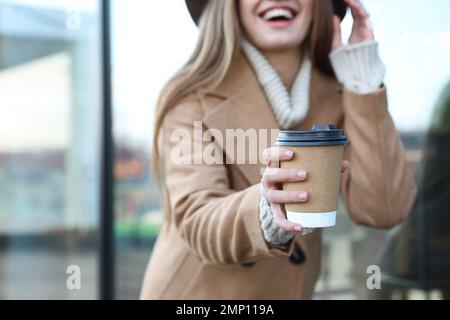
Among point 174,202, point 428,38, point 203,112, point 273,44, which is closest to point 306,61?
point 273,44

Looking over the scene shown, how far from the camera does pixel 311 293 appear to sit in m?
1.57

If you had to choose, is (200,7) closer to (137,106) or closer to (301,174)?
(301,174)

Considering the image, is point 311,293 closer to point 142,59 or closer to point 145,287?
point 145,287

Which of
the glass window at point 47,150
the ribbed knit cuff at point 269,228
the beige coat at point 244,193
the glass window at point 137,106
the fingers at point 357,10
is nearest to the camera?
the ribbed knit cuff at point 269,228

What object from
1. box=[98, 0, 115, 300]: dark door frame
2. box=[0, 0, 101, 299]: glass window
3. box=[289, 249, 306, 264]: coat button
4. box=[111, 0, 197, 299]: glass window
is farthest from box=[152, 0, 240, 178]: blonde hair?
box=[0, 0, 101, 299]: glass window

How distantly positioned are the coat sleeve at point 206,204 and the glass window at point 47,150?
1.62 m

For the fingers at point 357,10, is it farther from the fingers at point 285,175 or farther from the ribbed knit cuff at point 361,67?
the fingers at point 285,175

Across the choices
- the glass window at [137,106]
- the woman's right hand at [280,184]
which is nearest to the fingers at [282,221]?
the woman's right hand at [280,184]

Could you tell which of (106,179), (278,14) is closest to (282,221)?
(278,14)

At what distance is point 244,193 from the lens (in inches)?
44.9

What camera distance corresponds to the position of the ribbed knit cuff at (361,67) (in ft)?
4.29

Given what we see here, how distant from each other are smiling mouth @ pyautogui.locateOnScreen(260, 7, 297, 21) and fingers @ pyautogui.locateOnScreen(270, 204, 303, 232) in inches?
19.6

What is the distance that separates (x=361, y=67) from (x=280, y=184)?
17.6 inches

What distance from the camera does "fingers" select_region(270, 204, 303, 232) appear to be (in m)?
0.94
